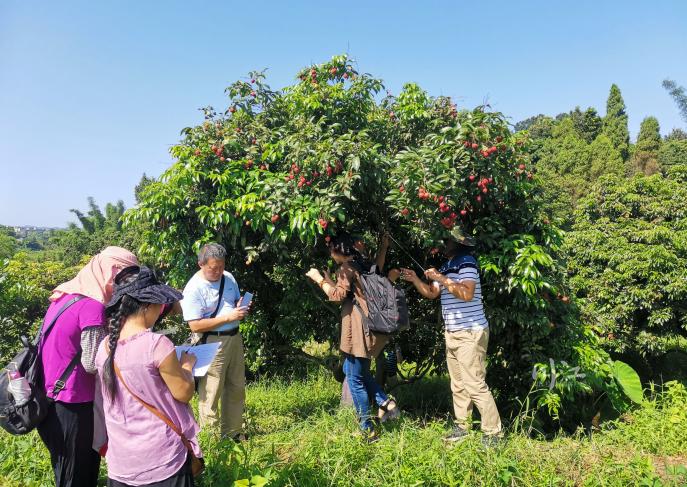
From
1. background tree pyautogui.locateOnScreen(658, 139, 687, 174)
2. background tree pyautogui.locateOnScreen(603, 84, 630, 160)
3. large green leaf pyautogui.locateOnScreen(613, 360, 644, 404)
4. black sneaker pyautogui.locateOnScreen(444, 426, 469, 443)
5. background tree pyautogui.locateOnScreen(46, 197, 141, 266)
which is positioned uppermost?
background tree pyautogui.locateOnScreen(603, 84, 630, 160)

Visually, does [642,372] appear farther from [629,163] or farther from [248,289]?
[629,163]

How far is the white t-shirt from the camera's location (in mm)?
3461

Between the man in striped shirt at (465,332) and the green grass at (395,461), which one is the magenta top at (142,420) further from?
the man in striped shirt at (465,332)

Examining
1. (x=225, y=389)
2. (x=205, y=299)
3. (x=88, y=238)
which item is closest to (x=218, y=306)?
(x=205, y=299)

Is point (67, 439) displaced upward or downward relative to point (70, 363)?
downward

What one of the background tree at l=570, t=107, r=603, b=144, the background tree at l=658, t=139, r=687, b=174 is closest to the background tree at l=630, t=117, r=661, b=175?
the background tree at l=658, t=139, r=687, b=174

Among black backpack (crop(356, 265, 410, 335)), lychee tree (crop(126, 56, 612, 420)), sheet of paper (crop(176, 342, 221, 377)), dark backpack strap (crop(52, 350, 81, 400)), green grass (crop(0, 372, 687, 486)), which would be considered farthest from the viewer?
lychee tree (crop(126, 56, 612, 420))

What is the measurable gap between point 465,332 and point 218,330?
1.87 m

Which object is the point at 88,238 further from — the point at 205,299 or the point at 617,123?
the point at 617,123

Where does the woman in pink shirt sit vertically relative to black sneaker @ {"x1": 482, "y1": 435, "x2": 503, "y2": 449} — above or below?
above

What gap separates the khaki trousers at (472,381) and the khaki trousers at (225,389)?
1674mm

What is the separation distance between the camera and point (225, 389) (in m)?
3.76

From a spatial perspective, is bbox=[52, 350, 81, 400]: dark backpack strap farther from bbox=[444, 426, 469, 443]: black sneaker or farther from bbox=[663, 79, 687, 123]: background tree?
bbox=[663, 79, 687, 123]: background tree

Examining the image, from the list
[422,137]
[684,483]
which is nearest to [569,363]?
[684,483]
